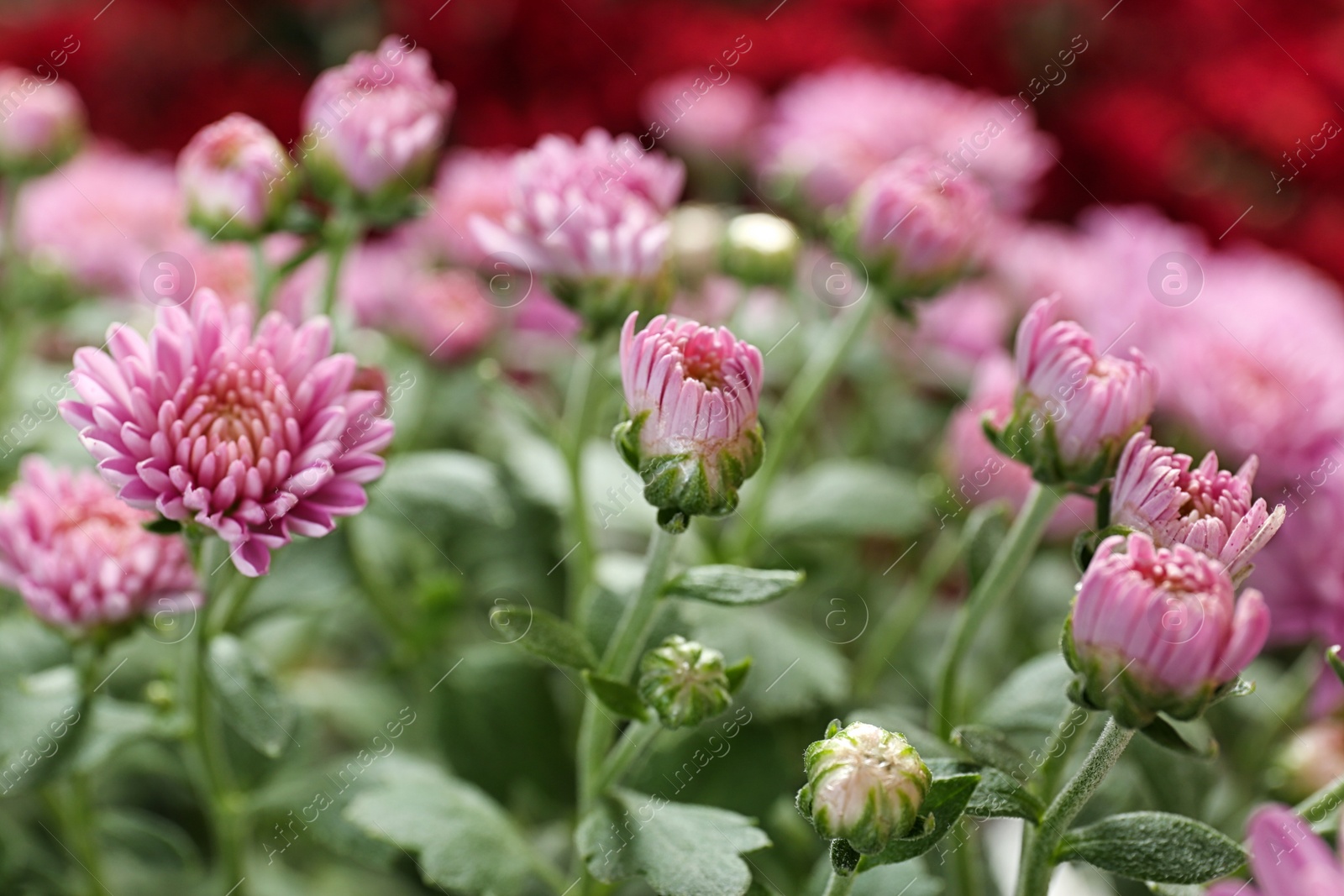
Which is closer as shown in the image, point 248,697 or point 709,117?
point 248,697

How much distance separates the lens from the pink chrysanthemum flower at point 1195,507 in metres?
0.40

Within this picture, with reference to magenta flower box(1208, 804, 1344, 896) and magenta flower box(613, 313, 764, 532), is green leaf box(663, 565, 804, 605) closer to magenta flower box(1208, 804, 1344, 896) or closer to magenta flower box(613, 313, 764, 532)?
magenta flower box(613, 313, 764, 532)

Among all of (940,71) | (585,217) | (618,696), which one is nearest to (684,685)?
(618,696)

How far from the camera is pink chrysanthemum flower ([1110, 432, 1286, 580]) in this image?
396 millimetres

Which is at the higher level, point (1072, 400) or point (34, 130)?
point (1072, 400)

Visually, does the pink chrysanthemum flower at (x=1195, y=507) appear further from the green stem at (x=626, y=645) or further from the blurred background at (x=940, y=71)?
the blurred background at (x=940, y=71)

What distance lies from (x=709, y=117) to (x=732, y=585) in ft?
2.33

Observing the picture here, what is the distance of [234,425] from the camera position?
1.47 ft

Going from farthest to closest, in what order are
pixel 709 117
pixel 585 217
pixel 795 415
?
pixel 709 117 < pixel 795 415 < pixel 585 217

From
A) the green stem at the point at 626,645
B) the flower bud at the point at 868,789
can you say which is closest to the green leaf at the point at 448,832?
the green stem at the point at 626,645

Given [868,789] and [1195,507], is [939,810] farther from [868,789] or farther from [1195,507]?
[1195,507]

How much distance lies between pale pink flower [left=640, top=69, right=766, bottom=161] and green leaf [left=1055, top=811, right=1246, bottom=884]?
777 mm

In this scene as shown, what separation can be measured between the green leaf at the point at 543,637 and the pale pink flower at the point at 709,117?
2.28 feet

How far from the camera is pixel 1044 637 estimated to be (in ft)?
2.48
